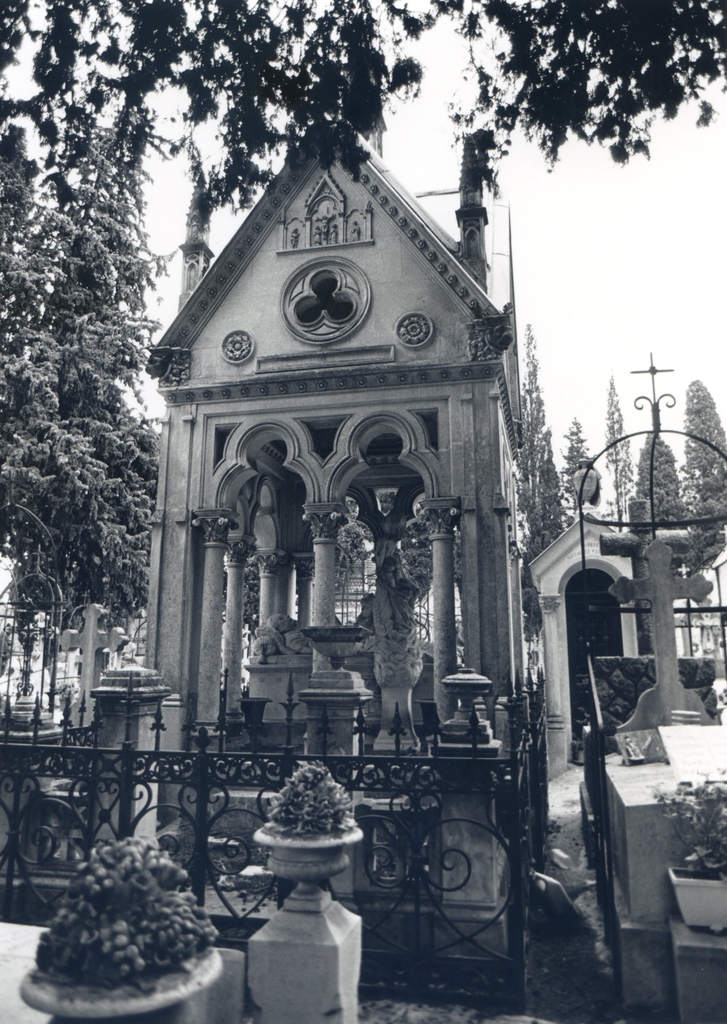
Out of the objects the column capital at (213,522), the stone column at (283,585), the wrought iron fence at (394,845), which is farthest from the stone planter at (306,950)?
the stone column at (283,585)

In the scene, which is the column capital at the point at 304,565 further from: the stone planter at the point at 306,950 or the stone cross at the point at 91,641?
the stone planter at the point at 306,950

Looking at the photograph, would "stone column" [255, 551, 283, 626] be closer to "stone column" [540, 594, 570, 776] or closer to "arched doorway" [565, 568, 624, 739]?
"stone column" [540, 594, 570, 776]

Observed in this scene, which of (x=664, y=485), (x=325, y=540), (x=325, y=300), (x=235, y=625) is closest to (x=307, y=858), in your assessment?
(x=325, y=540)

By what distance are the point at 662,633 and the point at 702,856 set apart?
9.50 ft

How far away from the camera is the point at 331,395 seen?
503 inches

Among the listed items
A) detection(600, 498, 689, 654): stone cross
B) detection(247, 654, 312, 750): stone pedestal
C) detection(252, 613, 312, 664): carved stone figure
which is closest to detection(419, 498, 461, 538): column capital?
detection(600, 498, 689, 654): stone cross

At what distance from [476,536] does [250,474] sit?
4.16 meters

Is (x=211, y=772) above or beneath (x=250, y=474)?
beneath

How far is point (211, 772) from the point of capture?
5.51 metres

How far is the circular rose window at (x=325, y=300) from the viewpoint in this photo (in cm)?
1305

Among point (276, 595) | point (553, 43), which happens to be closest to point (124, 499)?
point (276, 595)

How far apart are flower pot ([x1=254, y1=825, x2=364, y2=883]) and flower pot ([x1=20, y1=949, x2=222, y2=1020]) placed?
1.37 metres

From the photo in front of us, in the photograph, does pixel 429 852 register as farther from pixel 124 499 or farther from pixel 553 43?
pixel 124 499

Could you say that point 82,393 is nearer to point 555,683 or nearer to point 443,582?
point 443,582
